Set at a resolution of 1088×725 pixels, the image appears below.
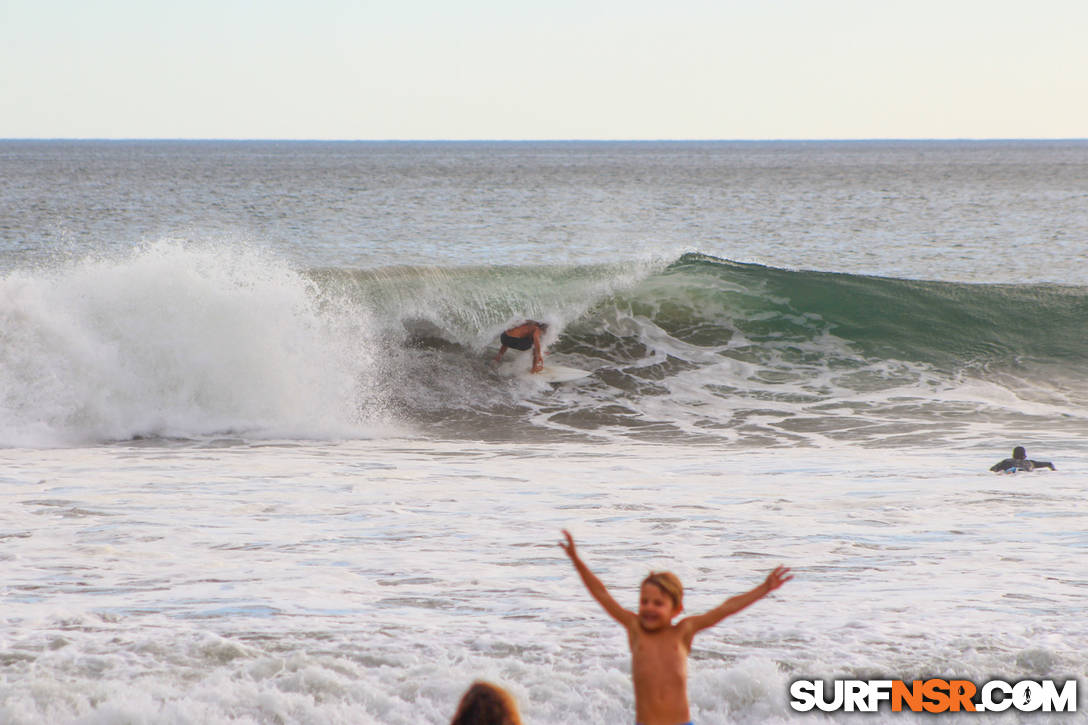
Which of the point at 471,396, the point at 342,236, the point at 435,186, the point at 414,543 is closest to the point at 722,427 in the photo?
the point at 471,396

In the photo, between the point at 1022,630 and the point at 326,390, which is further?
the point at 326,390

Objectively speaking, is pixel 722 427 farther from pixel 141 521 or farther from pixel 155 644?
pixel 155 644

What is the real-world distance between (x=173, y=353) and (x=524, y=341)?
16.0 ft

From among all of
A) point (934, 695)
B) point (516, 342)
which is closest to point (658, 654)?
point (934, 695)

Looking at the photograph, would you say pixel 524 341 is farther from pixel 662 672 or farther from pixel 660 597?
pixel 660 597

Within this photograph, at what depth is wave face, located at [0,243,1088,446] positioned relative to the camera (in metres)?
12.0

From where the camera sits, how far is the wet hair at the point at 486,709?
2.54 meters

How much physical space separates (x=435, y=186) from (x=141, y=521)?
73.3m

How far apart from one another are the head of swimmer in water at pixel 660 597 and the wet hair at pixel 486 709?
72 cm

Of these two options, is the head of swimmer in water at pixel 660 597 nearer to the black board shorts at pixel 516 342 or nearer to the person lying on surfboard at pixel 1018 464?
the person lying on surfboard at pixel 1018 464

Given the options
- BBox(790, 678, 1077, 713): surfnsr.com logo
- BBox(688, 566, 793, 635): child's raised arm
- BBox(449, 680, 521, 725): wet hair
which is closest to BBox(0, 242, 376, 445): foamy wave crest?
BBox(790, 678, 1077, 713): surfnsr.com logo

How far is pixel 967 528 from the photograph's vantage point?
7.39 m

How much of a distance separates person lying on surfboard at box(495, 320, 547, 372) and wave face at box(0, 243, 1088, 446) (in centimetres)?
22

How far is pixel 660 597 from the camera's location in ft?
10.5
